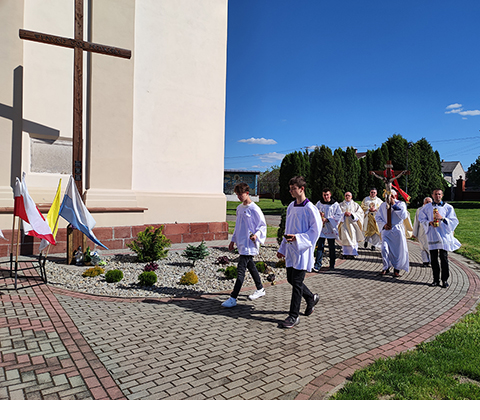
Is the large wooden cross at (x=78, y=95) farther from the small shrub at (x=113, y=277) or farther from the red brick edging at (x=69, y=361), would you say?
the red brick edging at (x=69, y=361)

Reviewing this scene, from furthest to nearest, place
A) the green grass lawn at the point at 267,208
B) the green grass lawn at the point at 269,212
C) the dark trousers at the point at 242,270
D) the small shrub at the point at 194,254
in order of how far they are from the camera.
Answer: the green grass lawn at the point at 267,208, the green grass lawn at the point at 269,212, the small shrub at the point at 194,254, the dark trousers at the point at 242,270

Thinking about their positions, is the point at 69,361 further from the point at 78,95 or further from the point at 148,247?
the point at 78,95

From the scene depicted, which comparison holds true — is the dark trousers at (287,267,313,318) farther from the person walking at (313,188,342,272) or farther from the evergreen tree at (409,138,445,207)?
the evergreen tree at (409,138,445,207)

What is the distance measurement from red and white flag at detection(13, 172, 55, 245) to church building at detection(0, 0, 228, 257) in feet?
11.0

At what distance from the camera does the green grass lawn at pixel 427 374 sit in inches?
124

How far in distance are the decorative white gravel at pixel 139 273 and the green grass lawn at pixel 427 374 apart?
3519mm

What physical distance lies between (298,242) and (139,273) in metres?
3.95

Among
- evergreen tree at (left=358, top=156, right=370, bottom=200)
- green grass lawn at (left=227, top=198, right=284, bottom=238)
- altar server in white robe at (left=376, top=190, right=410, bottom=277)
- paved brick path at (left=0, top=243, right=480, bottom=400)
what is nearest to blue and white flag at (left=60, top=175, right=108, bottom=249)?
paved brick path at (left=0, top=243, right=480, bottom=400)

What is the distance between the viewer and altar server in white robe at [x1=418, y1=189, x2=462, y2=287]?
7352 mm

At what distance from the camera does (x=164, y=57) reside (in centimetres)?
1145

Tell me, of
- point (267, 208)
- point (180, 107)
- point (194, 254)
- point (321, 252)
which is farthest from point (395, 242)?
point (267, 208)

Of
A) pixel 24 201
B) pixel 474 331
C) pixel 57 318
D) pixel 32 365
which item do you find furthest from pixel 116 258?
pixel 474 331

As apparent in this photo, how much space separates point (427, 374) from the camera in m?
3.50

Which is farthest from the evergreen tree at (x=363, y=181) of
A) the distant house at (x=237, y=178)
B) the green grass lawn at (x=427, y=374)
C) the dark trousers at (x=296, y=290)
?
the green grass lawn at (x=427, y=374)
